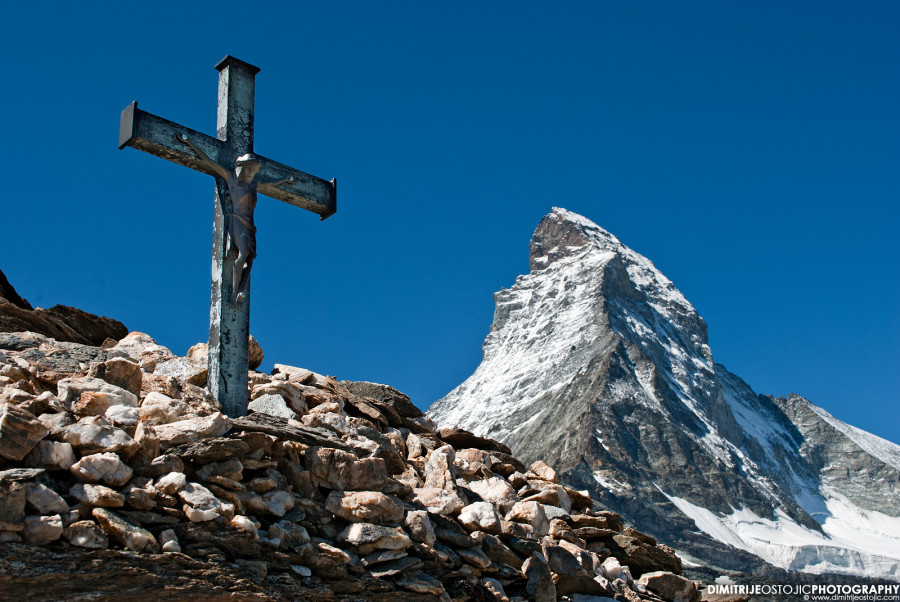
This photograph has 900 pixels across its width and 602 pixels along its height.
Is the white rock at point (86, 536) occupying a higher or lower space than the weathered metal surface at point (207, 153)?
lower

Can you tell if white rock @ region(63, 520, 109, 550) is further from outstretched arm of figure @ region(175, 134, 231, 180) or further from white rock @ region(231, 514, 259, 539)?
outstretched arm of figure @ region(175, 134, 231, 180)

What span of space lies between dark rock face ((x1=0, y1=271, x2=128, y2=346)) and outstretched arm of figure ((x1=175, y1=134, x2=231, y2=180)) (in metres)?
2.88

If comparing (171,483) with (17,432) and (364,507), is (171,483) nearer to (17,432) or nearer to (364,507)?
(17,432)

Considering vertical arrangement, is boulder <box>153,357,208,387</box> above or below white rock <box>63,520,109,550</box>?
above

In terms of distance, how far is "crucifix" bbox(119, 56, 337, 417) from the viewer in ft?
35.5

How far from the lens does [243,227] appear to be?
36.8ft

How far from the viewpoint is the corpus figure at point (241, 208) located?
36.4 feet

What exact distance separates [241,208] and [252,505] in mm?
3727

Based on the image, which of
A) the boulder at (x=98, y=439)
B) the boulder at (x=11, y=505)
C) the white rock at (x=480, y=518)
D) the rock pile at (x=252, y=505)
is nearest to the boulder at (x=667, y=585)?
the rock pile at (x=252, y=505)

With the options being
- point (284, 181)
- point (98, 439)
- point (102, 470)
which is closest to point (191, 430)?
point (98, 439)

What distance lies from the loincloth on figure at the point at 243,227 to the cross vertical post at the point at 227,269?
0.11m

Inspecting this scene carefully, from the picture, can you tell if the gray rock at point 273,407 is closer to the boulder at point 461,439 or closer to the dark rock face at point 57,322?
the boulder at point 461,439

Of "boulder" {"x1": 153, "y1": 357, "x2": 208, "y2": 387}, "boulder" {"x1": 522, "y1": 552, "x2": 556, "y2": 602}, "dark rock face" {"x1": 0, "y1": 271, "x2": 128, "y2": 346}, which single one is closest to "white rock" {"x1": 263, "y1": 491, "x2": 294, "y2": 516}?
"boulder" {"x1": 522, "y1": 552, "x2": 556, "y2": 602}

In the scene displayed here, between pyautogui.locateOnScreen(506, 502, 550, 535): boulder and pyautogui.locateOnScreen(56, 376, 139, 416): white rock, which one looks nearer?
pyautogui.locateOnScreen(56, 376, 139, 416): white rock
